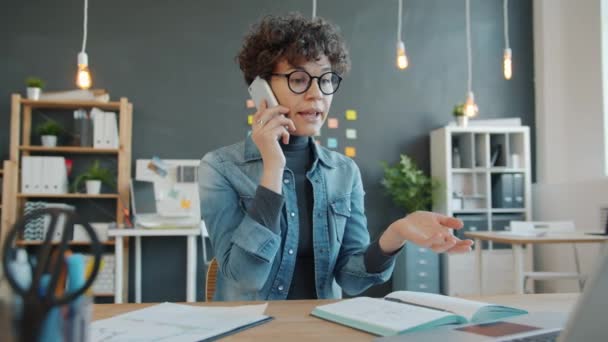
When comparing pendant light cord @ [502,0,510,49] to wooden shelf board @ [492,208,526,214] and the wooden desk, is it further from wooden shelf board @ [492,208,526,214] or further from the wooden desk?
the wooden desk

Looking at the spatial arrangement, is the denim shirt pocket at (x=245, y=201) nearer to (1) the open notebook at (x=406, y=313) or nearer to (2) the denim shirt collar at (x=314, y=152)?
(2) the denim shirt collar at (x=314, y=152)

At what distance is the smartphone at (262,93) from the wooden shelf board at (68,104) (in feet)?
10.5

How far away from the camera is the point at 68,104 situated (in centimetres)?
440

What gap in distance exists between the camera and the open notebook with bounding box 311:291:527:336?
0.89 meters

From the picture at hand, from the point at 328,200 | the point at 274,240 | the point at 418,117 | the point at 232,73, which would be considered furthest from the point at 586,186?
the point at 274,240

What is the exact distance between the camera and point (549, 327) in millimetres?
868

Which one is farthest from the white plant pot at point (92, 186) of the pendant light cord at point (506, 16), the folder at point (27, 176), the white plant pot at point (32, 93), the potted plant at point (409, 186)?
the pendant light cord at point (506, 16)

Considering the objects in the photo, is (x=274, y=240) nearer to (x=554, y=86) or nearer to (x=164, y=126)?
(x=164, y=126)

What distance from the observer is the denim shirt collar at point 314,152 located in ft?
5.23

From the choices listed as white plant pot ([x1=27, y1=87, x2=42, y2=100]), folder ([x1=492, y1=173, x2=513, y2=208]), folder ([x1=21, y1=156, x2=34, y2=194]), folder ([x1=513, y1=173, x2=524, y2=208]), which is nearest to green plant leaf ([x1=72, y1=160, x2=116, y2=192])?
folder ([x1=21, y1=156, x2=34, y2=194])

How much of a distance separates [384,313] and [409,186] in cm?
380

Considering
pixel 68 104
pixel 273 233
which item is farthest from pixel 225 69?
pixel 273 233

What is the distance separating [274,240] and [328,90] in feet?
1.56

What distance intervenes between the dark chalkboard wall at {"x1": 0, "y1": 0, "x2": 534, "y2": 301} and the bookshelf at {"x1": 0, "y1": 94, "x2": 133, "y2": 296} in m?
0.19
